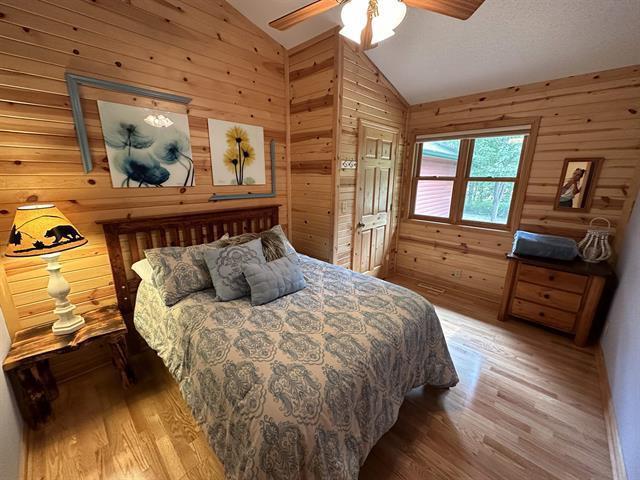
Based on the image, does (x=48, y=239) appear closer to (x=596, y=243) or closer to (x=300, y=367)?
(x=300, y=367)

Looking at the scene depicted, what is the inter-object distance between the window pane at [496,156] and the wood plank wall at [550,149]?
0.20m

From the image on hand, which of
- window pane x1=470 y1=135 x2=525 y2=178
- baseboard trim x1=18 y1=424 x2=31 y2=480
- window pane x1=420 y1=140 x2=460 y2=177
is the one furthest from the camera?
window pane x1=420 y1=140 x2=460 y2=177

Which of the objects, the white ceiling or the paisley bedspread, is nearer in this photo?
the paisley bedspread

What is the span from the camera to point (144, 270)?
188 cm

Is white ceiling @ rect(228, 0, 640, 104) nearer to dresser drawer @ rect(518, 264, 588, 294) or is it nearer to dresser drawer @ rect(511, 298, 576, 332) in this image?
dresser drawer @ rect(518, 264, 588, 294)

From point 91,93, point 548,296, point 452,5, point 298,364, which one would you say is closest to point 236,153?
point 91,93

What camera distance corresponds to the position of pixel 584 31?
6.28 ft

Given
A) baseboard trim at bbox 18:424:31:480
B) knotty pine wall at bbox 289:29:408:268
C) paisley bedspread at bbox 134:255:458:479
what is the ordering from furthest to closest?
knotty pine wall at bbox 289:29:408:268
baseboard trim at bbox 18:424:31:480
paisley bedspread at bbox 134:255:458:479

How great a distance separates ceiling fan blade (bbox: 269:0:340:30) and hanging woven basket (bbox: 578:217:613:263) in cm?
285

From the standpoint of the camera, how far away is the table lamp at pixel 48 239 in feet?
4.46

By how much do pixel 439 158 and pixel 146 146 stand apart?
3.23 metres

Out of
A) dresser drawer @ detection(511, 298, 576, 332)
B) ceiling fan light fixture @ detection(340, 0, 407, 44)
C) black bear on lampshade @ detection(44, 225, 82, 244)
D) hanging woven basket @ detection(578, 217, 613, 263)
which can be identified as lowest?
dresser drawer @ detection(511, 298, 576, 332)

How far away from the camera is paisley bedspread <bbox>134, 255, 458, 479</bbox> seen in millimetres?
955

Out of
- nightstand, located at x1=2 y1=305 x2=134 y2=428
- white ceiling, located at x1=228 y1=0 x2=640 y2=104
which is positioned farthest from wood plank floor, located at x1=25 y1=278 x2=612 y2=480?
white ceiling, located at x1=228 y1=0 x2=640 y2=104
